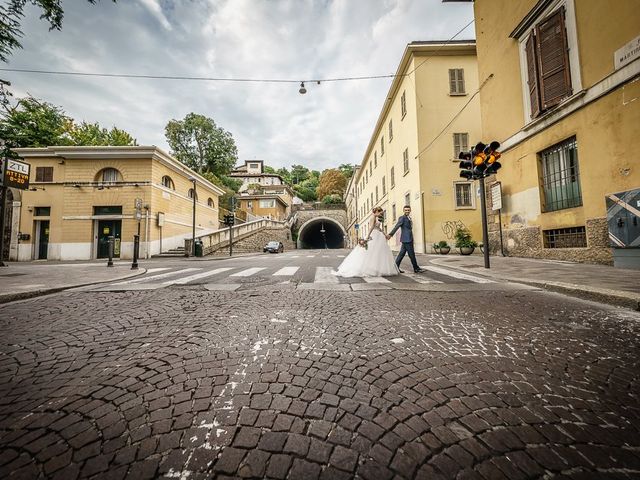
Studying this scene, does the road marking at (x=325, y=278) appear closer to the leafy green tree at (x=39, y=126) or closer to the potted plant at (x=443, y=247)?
the potted plant at (x=443, y=247)

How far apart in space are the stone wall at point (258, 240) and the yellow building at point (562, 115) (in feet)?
65.2

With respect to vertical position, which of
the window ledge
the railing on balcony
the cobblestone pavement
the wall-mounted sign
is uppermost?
the wall-mounted sign

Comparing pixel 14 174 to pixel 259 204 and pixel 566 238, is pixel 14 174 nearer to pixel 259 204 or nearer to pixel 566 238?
pixel 566 238

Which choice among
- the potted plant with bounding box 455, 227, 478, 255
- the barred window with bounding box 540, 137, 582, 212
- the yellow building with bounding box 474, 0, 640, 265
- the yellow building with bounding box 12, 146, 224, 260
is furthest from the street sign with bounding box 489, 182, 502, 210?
the yellow building with bounding box 12, 146, 224, 260

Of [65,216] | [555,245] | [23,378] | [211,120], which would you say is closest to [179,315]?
[23,378]

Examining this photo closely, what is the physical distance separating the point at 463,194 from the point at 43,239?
2832 cm

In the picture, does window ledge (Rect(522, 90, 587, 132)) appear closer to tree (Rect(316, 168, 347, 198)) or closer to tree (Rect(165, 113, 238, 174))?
tree (Rect(165, 113, 238, 174))

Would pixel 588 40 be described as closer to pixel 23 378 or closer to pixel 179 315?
pixel 179 315

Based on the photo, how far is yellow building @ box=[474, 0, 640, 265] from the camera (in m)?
6.50

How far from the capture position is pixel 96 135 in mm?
31641

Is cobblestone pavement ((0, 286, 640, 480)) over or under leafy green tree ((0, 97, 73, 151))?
under

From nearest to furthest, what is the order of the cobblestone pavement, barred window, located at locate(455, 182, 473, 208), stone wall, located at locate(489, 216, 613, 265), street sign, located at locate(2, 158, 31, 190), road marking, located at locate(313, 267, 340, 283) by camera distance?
the cobblestone pavement, road marking, located at locate(313, 267, 340, 283), stone wall, located at locate(489, 216, 613, 265), street sign, located at locate(2, 158, 31, 190), barred window, located at locate(455, 182, 473, 208)

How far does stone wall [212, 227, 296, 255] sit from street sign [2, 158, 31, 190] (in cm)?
1229

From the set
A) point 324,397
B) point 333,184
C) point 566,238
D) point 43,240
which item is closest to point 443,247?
point 566,238
